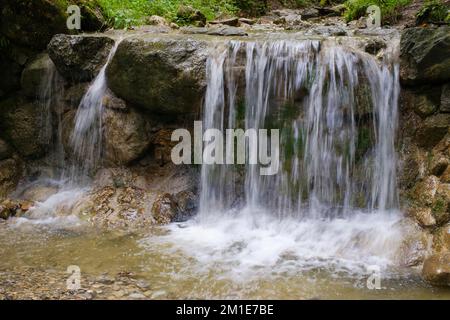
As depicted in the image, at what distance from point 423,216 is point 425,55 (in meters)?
2.07

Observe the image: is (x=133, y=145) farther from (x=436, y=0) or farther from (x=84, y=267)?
(x=436, y=0)

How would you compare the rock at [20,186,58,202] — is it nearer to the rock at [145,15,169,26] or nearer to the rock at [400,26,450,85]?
the rock at [145,15,169,26]

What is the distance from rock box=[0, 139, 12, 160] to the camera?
27.3 feet

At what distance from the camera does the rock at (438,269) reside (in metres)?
4.70

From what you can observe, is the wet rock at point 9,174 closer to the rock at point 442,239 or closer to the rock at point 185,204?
the rock at point 185,204

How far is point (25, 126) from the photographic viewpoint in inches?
327

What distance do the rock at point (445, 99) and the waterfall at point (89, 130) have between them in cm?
506

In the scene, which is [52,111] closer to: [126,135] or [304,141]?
[126,135]

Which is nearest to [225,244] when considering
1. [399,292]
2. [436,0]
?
[399,292]

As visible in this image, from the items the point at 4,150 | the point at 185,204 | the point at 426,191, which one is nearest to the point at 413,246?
the point at 426,191

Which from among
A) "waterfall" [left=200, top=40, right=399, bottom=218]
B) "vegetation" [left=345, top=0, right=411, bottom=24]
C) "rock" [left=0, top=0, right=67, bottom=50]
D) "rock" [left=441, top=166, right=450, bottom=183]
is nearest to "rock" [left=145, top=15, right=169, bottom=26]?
"rock" [left=0, top=0, right=67, bottom=50]

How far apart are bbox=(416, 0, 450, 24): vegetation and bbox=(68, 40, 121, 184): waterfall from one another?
16.5ft

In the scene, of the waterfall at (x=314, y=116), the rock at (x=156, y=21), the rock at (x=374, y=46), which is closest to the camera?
the waterfall at (x=314, y=116)

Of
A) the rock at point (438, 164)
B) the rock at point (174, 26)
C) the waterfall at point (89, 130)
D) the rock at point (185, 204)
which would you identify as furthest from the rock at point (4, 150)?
the rock at point (438, 164)
